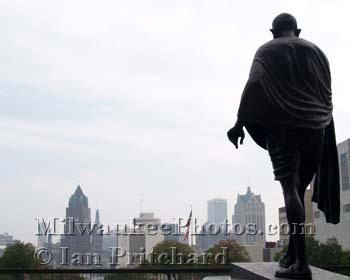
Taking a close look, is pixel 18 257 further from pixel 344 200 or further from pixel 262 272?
pixel 262 272

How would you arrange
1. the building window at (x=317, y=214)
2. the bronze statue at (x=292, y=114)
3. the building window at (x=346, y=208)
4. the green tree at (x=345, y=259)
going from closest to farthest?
the bronze statue at (x=292, y=114) → the green tree at (x=345, y=259) → the building window at (x=346, y=208) → the building window at (x=317, y=214)

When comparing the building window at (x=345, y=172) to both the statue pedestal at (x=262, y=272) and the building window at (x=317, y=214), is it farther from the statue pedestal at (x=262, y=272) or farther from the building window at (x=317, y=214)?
the statue pedestal at (x=262, y=272)

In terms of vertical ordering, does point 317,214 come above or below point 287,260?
above

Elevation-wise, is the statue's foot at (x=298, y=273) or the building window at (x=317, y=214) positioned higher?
the building window at (x=317, y=214)

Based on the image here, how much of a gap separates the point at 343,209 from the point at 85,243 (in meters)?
50.9

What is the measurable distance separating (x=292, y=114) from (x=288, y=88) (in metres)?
0.27

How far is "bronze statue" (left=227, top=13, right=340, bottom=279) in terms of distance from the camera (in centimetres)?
502

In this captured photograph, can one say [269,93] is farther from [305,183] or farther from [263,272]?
[263,272]

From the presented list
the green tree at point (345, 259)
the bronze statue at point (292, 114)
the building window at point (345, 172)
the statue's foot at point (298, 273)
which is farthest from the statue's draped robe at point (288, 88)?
the building window at point (345, 172)

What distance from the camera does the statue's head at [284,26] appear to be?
220 inches

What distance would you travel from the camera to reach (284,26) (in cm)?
559

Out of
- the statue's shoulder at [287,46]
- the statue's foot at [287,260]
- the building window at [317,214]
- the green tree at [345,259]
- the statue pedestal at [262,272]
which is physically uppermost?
the building window at [317,214]

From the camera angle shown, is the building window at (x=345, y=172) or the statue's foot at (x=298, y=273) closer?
the statue's foot at (x=298, y=273)

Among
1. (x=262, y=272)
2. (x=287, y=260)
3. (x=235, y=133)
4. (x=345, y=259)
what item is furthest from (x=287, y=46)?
(x=345, y=259)
